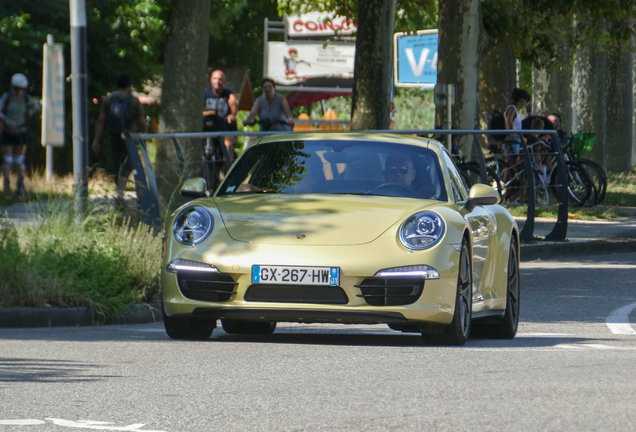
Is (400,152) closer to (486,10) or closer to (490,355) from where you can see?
(490,355)

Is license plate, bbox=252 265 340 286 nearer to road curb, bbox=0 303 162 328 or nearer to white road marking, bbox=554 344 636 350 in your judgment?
white road marking, bbox=554 344 636 350

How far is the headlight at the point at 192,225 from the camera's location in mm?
7746

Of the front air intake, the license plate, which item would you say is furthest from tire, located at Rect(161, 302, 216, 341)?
the front air intake

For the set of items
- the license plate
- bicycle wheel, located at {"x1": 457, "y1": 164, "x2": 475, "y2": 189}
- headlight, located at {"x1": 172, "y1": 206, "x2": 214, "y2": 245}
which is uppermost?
headlight, located at {"x1": 172, "y1": 206, "x2": 214, "y2": 245}

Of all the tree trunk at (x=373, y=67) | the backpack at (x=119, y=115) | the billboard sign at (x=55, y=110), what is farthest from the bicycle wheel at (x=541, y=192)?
the billboard sign at (x=55, y=110)

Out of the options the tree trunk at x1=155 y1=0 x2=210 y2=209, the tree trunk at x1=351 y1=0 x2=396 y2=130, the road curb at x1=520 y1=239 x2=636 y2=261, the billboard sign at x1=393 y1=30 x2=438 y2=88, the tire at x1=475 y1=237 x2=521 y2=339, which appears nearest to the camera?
the tire at x1=475 y1=237 x2=521 y2=339

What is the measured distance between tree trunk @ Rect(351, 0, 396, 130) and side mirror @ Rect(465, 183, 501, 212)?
31.4ft

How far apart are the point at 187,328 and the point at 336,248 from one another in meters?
1.22

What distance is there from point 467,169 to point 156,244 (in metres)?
7.32

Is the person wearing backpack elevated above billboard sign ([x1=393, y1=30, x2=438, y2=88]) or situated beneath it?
situated beneath

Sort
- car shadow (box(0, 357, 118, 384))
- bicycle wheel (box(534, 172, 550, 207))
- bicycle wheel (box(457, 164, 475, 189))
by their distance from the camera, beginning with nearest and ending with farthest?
car shadow (box(0, 357, 118, 384)), bicycle wheel (box(457, 164, 475, 189)), bicycle wheel (box(534, 172, 550, 207))

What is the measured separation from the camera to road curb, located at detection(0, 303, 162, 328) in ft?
30.2

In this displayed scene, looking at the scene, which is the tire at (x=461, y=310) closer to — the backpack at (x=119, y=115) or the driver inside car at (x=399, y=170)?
the driver inside car at (x=399, y=170)

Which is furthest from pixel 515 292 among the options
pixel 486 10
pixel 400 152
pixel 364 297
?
pixel 486 10
